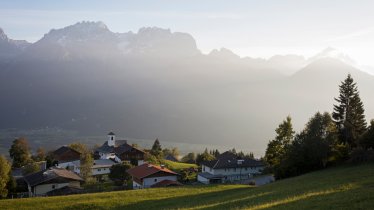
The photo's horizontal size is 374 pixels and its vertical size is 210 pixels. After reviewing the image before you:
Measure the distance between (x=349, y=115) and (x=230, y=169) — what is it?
89.1ft

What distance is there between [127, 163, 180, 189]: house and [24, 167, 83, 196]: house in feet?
33.3

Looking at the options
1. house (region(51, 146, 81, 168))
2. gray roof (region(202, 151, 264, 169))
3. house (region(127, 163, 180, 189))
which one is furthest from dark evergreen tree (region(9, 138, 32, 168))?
gray roof (region(202, 151, 264, 169))

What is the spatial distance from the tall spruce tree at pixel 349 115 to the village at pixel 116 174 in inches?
559

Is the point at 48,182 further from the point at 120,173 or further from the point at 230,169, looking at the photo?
the point at 230,169

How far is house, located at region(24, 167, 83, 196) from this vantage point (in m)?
58.7

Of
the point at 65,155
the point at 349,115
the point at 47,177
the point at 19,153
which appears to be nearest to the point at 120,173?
the point at 47,177

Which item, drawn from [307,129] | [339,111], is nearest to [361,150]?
[307,129]

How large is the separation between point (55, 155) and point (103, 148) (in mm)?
16494

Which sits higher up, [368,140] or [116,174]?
[368,140]

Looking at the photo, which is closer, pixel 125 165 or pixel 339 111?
pixel 339 111

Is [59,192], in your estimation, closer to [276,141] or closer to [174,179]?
[174,179]

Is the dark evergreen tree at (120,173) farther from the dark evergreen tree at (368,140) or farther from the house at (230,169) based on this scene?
the dark evergreen tree at (368,140)

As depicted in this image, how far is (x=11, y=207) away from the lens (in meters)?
38.5

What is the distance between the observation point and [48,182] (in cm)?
5931
